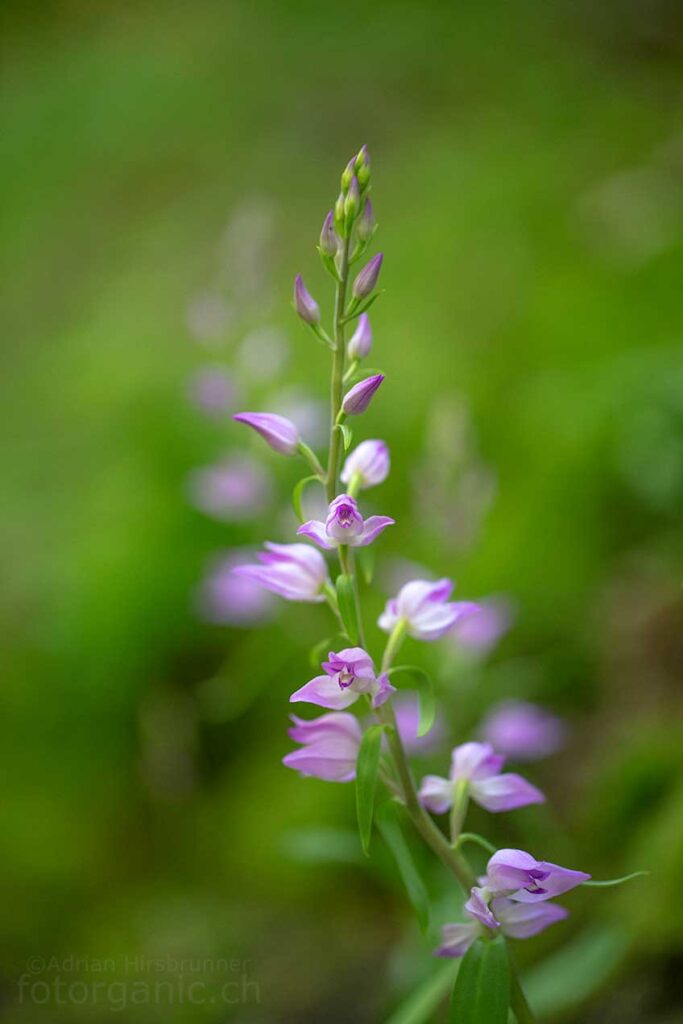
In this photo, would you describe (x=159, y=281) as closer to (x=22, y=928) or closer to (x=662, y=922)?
(x=22, y=928)

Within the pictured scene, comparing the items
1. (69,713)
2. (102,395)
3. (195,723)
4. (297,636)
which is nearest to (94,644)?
(69,713)

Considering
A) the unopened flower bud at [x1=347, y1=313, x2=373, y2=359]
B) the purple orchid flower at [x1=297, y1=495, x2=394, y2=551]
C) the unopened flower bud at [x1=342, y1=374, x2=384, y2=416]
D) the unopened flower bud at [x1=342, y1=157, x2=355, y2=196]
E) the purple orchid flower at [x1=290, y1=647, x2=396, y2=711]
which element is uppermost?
the unopened flower bud at [x1=342, y1=157, x2=355, y2=196]

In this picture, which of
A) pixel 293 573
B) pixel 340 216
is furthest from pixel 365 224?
pixel 293 573

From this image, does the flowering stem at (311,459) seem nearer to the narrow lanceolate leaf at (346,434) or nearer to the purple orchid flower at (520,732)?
the narrow lanceolate leaf at (346,434)

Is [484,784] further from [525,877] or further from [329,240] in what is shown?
[329,240]

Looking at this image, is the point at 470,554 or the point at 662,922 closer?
the point at 662,922

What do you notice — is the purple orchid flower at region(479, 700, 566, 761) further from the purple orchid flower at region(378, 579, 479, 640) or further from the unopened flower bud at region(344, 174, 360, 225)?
the unopened flower bud at region(344, 174, 360, 225)

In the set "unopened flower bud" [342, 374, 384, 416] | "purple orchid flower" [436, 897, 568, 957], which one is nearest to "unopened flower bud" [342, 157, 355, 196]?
"unopened flower bud" [342, 374, 384, 416]
